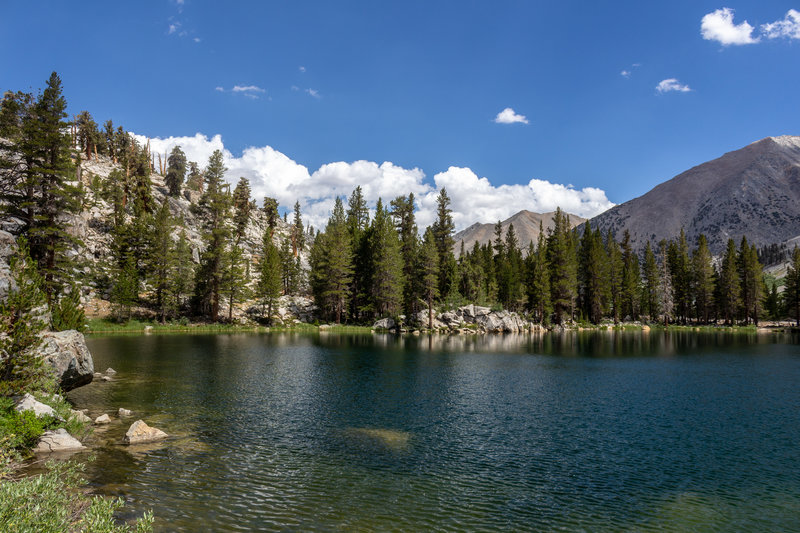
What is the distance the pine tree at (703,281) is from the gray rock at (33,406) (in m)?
149

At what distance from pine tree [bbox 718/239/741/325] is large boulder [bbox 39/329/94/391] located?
146 m

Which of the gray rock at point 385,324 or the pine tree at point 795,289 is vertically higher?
the pine tree at point 795,289

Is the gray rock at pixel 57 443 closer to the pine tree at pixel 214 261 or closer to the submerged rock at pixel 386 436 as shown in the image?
the submerged rock at pixel 386 436

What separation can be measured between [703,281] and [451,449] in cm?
13732

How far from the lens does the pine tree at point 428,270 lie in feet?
316

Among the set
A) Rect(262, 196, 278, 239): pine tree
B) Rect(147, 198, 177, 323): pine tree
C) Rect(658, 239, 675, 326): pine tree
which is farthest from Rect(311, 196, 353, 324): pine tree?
Rect(658, 239, 675, 326): pine tree

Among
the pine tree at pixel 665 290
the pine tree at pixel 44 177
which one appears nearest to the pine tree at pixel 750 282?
the pine tree at pixel 665 290

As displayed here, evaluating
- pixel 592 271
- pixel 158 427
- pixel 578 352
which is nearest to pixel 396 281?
pixel 578 352

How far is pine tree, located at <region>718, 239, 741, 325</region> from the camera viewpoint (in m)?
121

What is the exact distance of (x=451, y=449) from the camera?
20688 millimetres

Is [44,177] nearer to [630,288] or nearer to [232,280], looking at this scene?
[232,280]

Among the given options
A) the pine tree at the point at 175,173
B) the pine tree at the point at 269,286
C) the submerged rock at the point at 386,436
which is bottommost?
the submerged rock at the point at 386,436

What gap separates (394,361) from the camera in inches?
1976

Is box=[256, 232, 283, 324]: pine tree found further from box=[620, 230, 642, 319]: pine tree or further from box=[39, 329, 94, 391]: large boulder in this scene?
box=[620, 230, 642, 319]: pine tree
